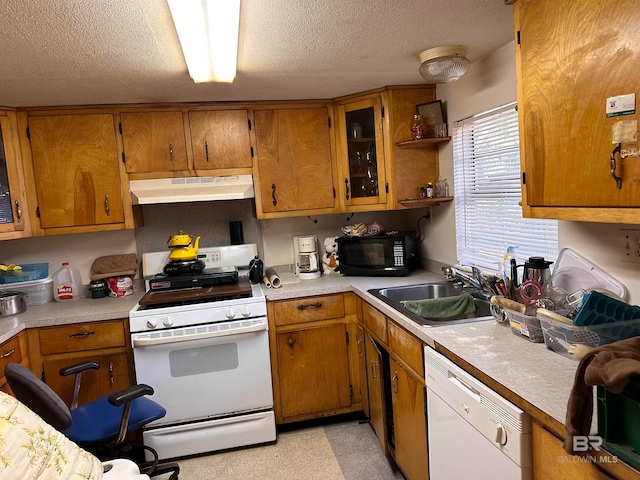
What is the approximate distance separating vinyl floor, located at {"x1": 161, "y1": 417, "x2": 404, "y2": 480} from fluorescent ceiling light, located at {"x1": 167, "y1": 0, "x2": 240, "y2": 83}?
2082mm

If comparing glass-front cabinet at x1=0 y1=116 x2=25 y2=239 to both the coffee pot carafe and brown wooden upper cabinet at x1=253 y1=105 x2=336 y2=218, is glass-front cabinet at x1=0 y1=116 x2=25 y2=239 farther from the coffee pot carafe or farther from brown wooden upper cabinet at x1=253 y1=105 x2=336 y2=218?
the coffee pot carafe

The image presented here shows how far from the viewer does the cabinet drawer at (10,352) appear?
2.21 meters

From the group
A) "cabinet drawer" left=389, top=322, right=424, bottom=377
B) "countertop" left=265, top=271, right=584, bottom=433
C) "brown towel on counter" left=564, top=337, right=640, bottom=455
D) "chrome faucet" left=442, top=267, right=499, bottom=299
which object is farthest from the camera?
"chrome faucet" left=442, top=267, right=499, bottom=299

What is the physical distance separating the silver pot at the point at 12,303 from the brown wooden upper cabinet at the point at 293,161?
152cm

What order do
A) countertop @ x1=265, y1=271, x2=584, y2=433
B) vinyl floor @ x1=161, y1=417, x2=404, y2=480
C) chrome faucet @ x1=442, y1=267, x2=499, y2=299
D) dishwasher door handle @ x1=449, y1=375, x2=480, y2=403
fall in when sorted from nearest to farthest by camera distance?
countertop @ x1=265, y1=271, x2=584, y2=433, dishwasher door handle @ x1=449, y1=375, x2=480, y2=403, chrome faucet @ x1=442, y1=267, x2=499, y2=299, vinyl floor @ x1=161, y1=417, x2=404, y2=480

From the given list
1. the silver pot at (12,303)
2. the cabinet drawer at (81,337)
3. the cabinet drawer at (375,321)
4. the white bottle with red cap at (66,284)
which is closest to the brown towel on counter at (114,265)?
the white bottle with red cap at (66,284)

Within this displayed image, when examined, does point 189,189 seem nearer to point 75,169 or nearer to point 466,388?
point 75,169

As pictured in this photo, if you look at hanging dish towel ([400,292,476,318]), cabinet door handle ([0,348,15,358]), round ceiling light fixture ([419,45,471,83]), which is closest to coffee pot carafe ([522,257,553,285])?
hanging dish towel ([400,292,476,318])

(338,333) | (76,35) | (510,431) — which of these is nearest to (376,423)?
(338,333)

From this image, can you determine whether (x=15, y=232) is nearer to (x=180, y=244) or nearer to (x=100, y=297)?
(x=100, y=297)

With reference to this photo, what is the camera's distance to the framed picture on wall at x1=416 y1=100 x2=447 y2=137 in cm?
276

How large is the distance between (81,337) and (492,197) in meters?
2.41

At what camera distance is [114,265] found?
309 cm

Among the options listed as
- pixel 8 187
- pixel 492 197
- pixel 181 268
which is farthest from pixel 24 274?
pixel 492 197
